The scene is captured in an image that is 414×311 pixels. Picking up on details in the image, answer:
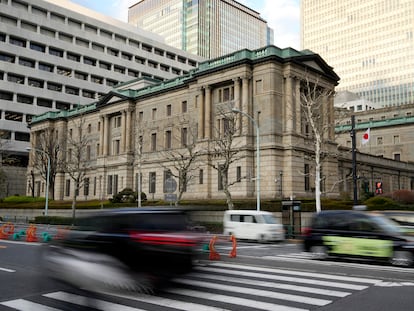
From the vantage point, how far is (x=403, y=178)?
232 ft

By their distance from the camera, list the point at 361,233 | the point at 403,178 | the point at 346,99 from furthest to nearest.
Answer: the point at 346,99
the point at 403,178
the point at 361,233

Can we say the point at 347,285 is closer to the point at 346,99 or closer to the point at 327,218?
the point at 327,218

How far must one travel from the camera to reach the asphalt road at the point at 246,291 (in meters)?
8.06

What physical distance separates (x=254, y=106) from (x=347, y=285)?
124ft

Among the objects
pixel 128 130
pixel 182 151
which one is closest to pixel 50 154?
pixel 128 130

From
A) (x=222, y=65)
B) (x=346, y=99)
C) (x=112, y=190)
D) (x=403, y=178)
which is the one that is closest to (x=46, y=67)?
(x=112, y=190)

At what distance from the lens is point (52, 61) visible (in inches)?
3351

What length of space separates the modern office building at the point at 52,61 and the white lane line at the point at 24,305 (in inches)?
2815

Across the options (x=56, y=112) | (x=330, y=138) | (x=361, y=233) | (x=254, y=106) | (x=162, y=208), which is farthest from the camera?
(x=56, y=112)

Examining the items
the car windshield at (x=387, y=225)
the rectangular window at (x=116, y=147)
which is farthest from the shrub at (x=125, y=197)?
the car windshield at (x=387, y=225)

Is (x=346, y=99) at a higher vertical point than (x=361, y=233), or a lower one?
higher

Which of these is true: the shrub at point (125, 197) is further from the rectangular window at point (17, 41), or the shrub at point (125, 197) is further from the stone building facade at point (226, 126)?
the rectangular window at point (17, 41)

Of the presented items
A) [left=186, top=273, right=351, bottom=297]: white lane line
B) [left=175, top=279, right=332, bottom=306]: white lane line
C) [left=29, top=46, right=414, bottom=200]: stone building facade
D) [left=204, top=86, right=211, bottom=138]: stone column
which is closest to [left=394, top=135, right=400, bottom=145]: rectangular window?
[left=29, top=46, right=414, bottom=200]: stone building facade

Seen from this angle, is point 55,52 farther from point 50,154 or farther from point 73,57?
point 50,154
